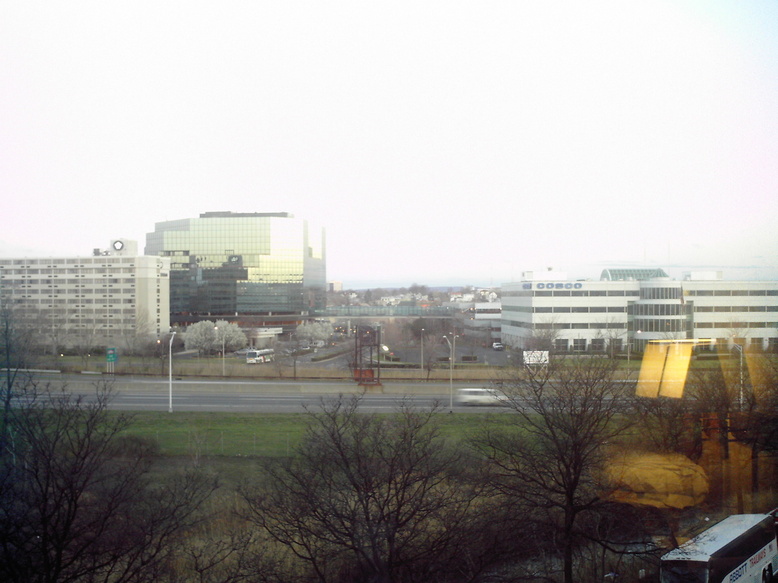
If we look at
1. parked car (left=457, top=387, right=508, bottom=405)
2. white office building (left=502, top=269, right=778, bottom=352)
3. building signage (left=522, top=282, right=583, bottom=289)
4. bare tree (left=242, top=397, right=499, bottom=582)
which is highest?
building signage (left=522, top=282, right=583, bottom=289)

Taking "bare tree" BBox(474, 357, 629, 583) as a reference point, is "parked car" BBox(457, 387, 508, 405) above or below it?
below

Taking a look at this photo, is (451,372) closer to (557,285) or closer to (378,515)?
(557,285)

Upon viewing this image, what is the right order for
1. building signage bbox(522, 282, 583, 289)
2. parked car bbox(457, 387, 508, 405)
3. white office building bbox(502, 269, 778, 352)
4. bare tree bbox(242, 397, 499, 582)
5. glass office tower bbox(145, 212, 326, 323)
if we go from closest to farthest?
1. bare tree bbox(242, 397, 499, 582)
2. white office building bbox(502, 269, 778, 352)
3. parked car bbox(457, 387, 508, 405)
4. building signage bbox(522, 282, 583, 289)
5. glass office tower bbox(145, 212, 326, 323)

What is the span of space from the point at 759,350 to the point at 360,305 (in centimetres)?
2023

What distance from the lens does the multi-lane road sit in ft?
36.7

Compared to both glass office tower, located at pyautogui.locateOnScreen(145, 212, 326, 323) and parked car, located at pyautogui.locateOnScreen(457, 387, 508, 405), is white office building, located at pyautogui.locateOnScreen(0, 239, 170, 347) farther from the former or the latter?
parked car, located at pyautogui.locateOnScreen(457, 387, 508, 405)

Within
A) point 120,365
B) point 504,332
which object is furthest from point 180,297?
point 504,332

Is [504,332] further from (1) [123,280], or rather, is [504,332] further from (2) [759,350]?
(1) [123,280]

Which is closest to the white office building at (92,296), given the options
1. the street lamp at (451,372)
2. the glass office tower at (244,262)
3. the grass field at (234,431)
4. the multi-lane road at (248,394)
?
the multi-lane road at (248,394)

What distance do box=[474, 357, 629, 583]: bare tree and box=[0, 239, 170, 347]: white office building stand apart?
6757 mm

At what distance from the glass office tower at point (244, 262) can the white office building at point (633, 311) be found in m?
15.4

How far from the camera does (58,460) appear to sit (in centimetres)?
466

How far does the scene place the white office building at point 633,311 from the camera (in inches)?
389

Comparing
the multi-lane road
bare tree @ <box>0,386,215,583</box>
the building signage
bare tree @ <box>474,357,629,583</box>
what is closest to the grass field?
the multi-lane road
